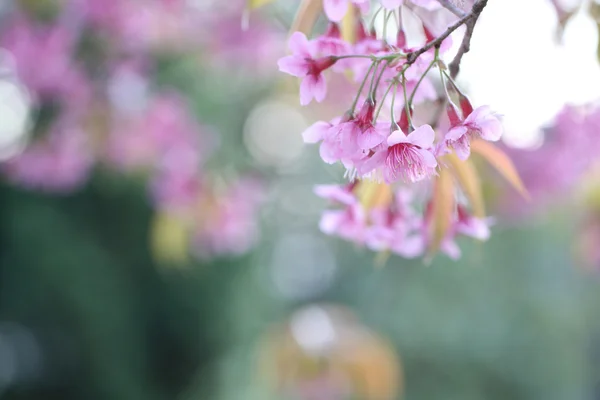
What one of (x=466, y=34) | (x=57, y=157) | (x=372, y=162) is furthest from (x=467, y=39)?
(x=57, y=157)

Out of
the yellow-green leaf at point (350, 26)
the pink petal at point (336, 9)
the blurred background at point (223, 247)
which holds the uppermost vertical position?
the pink petal at point (336, 9)

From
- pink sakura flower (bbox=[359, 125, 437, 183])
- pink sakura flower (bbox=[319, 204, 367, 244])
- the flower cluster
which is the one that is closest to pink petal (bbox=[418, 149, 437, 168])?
pink sakura flower (bbox=[359, 125, 437, 183])

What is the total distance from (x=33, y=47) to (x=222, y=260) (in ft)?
5.79

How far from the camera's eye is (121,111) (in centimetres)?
190

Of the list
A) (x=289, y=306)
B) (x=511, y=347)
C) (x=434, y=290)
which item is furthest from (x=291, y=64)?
(x=511, y=347)

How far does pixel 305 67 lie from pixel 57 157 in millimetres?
1636

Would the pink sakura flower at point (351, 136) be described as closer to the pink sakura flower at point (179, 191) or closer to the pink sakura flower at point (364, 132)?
the pink sakura flower at point (364, 132)

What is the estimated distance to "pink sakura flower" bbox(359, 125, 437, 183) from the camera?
43 cm

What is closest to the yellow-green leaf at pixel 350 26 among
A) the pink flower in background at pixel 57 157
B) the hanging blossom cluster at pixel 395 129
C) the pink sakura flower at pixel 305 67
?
the hanging blossom cluster at pixel 395 129

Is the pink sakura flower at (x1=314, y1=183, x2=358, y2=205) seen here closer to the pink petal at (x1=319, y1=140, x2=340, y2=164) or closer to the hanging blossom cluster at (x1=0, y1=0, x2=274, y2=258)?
the pink petal at (x1=319, y1=140, x2=340, y2=164)

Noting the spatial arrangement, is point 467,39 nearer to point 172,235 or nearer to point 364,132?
point 364,132

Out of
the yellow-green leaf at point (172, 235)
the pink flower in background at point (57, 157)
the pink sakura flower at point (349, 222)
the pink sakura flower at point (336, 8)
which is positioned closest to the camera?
the pink sakura flower at point (336, 8)

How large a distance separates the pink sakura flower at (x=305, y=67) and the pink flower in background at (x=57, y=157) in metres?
1.53

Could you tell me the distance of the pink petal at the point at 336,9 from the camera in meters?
0.53
